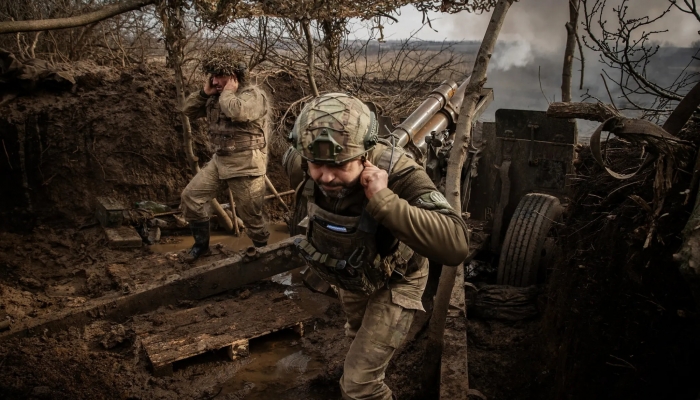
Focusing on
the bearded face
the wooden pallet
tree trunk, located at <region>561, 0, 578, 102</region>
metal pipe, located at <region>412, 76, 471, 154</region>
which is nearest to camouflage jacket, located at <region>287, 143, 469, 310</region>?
the bearded face

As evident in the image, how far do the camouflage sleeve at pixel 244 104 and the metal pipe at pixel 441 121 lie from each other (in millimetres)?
1581

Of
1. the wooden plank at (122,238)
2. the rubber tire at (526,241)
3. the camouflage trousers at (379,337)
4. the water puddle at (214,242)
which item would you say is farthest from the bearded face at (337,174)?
the wooden plank at (122,238)

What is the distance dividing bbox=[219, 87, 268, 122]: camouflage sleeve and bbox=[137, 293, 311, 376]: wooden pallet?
69.9 inches

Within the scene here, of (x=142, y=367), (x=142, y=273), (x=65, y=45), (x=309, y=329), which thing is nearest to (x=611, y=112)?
(x=309, y=329)

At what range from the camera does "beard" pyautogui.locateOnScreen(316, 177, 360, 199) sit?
267 centimetres

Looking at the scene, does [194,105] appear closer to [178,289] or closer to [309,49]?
[178,289]

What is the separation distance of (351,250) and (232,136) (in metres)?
3.27

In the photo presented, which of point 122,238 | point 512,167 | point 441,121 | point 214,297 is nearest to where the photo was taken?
point 214,297

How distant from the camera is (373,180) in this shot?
2557mm

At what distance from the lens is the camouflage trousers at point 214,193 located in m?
5.93

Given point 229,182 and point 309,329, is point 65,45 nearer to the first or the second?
point 229,182

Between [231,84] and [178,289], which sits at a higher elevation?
[231,84]

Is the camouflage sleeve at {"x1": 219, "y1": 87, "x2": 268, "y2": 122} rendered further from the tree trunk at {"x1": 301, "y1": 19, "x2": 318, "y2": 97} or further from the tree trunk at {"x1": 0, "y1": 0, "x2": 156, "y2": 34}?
the tree trunk at {"x1": 301, "y1": 19, "x2": 318, "y2": 97}

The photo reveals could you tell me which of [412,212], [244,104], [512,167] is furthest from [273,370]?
[512,167]
